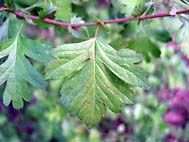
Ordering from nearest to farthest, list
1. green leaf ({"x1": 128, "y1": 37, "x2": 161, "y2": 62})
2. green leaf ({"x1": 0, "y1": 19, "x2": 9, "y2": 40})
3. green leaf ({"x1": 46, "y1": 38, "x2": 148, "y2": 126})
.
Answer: green leaf ({"x1": 46, "y1": 38, "x2": 148, "y2": 126}) → green leaf ({"x1": 0, "y1": 19, "x2": 9, "y2": 40}) → green leaf ({"x1": 128, "y1": 37, "x2": 161, "y2": 62})

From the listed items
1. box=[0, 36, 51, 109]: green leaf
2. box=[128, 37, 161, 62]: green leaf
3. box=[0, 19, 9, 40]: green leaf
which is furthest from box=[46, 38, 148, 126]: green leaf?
box=[128, 37, 161, 62]: green leaf

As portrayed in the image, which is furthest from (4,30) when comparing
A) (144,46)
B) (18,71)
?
(144,46)

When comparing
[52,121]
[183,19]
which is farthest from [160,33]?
[52,121]

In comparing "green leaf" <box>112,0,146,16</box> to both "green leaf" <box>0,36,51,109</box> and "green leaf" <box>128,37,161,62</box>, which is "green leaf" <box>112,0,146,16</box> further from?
"green leaf" <box>0,36,51,109</box>

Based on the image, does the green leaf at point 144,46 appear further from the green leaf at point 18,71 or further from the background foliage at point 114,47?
the green leaf at point 18,71

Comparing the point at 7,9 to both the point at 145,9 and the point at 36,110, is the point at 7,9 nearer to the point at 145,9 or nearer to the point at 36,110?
the point at 145,9

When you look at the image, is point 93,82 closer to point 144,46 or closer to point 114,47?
point 114,47

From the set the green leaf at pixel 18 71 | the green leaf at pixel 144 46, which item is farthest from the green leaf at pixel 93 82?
the green leaf at pixel 144 46

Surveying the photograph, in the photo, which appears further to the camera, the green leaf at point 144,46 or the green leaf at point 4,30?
the green leaf at point 144,46
